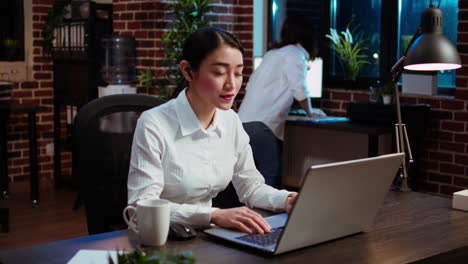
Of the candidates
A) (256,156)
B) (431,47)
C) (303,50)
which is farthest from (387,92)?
(431,47)

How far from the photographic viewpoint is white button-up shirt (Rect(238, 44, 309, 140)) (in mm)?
4523

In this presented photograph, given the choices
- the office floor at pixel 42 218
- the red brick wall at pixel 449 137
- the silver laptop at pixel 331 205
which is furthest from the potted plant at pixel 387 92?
the silver laptop at pixel 331 205

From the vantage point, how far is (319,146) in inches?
201

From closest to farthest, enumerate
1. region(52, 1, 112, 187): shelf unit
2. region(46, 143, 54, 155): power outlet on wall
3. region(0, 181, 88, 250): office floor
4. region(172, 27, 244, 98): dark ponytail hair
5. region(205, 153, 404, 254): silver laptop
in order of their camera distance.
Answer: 1. region(205, 153, 404, 254): silver laptop
2. region(172, 27, 244, 98): dark ponytail hair
3. region(0, 181, 88, 250): office floor
4. region(52, 1, 112, 187): shelf unit
5. region(46, 143, 54, 155): power outlet on wall

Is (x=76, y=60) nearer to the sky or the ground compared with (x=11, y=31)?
nearer to the ground

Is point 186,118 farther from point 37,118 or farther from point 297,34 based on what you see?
point 37,118

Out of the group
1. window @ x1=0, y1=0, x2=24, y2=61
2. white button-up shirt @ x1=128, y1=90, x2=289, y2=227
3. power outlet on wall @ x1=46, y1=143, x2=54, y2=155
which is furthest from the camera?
power outlet on wall @ x1=46, y1=143, x2=54, y2=155

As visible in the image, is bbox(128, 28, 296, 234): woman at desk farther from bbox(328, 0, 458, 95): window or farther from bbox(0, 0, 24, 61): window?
bbox(0, 0, 24, 61): window

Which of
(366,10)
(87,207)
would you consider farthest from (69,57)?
(87,207)

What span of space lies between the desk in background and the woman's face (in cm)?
241

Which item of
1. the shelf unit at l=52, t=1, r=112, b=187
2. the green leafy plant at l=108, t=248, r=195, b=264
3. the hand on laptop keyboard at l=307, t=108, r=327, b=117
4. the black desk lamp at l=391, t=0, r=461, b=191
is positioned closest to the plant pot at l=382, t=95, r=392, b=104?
the hand on laptop keyboard at l=307, t=108, r=327, b=117

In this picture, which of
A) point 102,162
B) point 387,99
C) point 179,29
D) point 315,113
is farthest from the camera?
point 179,29

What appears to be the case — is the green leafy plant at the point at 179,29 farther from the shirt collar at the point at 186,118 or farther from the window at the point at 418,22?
the shirt collar at the point at 186,118

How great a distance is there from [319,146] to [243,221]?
11.3ft
